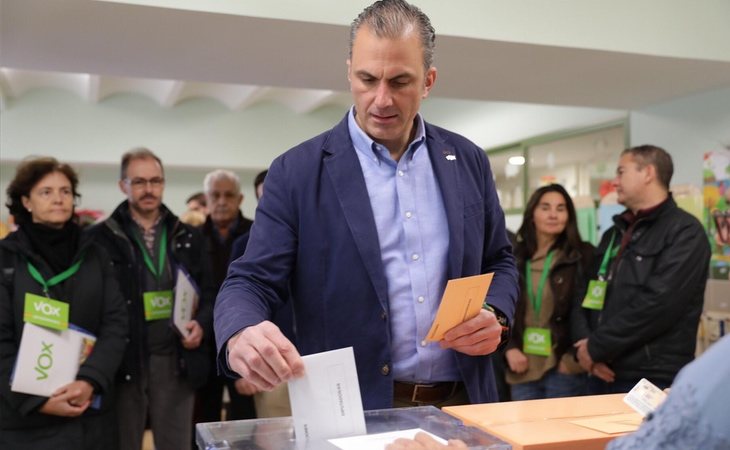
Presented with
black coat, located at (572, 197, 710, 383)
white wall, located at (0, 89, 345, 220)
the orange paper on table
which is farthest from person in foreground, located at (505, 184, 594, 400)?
white wall, located at (0, 89, 345, 220)

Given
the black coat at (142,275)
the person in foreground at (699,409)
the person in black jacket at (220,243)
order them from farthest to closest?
1. the person in black jacket at (220,243)
2. the black coat at (142,275)
3. the person in foreground at (699,409)

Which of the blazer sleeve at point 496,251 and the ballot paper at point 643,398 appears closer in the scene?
the ballot paper at point 643,398

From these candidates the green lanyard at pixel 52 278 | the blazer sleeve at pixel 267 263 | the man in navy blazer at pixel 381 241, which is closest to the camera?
the blazer sleeve at pixel 267 263

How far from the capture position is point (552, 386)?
147 inches

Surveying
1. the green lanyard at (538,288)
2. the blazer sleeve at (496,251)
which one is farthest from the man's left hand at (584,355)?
the blazer sleeve at (496,251)

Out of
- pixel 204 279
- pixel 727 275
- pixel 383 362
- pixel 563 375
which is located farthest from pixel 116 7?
pixel 727 275

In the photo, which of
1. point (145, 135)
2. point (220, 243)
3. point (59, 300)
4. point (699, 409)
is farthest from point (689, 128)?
point (145, 135)

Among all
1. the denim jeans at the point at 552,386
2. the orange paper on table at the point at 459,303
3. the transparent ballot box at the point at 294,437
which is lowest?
the denim jeans at the point at 552,386

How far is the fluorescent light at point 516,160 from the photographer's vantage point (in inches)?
263

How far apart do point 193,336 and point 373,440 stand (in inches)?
96.1

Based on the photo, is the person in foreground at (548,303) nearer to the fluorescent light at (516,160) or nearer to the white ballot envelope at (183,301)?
the white ballot envelope at (183,301)

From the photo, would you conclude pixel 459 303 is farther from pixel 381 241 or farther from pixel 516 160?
pixel 516 160

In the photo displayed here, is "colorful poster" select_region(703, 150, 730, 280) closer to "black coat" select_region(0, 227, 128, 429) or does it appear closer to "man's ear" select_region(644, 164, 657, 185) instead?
"man's ear" select_region(644, 164, 657, 185)

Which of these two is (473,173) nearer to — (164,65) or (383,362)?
(383,362)
